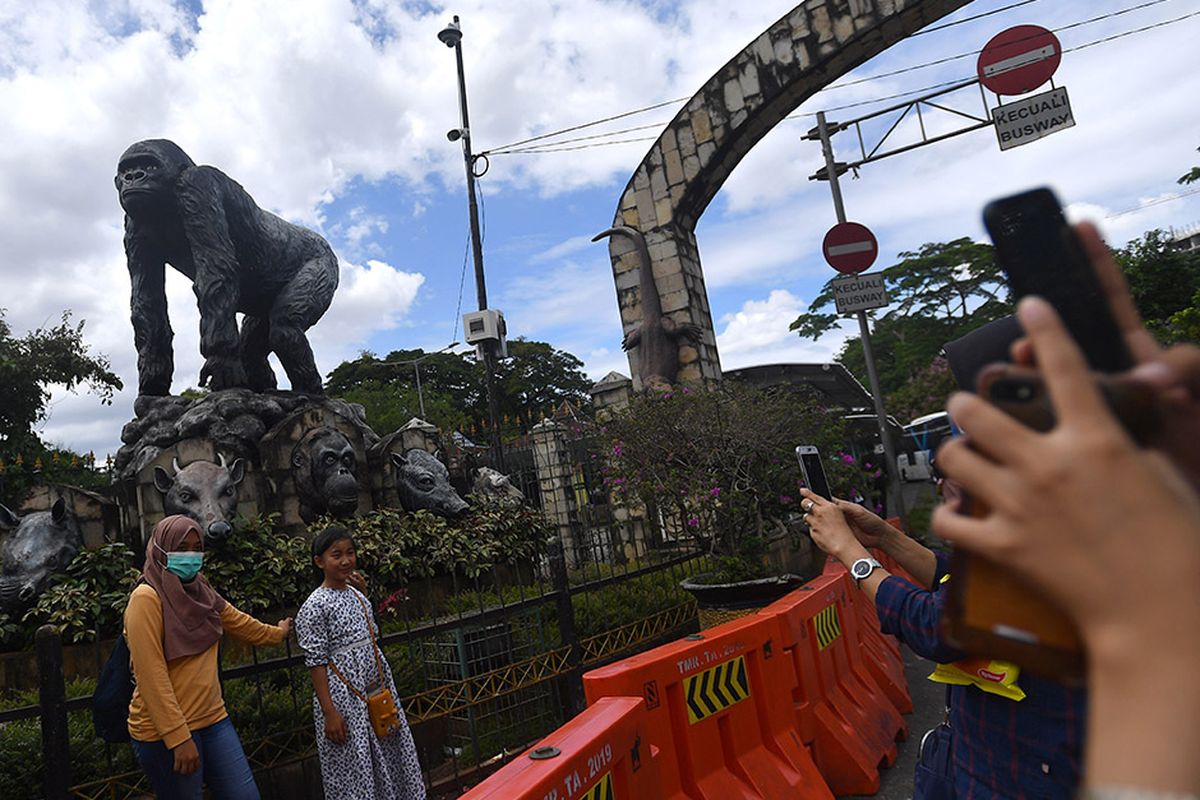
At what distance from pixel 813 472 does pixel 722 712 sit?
1556 millimetres

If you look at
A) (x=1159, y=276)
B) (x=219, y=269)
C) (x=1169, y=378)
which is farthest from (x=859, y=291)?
(x=1159, y=276)

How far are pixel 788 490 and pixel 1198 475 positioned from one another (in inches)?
273

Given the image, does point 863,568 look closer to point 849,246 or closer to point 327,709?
point 327,709

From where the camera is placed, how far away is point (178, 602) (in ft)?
10.3

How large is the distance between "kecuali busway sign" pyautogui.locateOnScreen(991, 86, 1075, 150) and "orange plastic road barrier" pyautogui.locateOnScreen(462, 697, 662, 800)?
278 inches

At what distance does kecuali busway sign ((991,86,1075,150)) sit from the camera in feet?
23.4

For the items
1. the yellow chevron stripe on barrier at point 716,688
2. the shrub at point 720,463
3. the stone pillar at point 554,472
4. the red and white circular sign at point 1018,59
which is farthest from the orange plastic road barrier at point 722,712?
the stone pillar at point 554,472

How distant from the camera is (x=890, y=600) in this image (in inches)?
79.2

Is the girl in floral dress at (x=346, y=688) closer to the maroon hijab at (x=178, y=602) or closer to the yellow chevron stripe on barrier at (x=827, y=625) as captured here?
the maroon hijab at (x=178, y=602)

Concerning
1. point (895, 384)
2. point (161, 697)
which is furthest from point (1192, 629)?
point (895, 384)

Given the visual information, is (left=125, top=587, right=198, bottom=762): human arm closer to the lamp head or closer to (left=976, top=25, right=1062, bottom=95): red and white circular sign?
(left=976, top=25, right=1062, bottom=95): red and white circular sign

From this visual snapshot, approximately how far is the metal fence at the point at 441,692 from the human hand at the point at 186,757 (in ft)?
2.48

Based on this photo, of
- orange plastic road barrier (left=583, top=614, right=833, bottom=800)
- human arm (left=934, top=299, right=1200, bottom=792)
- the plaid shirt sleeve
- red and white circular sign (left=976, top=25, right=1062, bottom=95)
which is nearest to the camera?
human arm (left=934, top=299, right=1200, bottom=792)

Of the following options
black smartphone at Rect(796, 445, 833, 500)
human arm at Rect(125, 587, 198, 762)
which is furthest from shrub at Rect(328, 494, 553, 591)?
black smartphone at Rect(796, 445, 833, 500)
